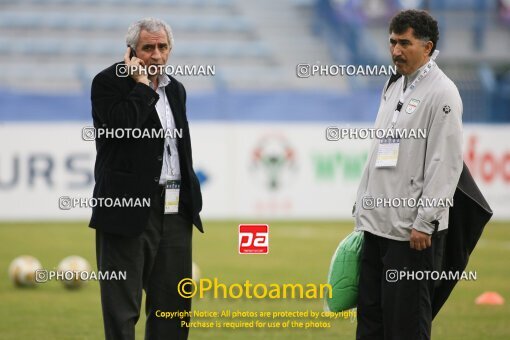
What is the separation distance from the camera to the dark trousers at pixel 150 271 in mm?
6008

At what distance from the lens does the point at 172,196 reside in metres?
6.20

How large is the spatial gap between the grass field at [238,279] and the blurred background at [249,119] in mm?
50

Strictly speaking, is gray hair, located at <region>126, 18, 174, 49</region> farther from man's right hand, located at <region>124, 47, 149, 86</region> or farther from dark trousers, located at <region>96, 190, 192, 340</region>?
dark trousers, located at <region>96, 190, 192, 340</region>

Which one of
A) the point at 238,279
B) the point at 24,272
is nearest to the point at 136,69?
the point at 24,272

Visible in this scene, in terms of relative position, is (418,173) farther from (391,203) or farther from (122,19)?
(122,19)

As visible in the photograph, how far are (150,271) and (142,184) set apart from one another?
0.55 m

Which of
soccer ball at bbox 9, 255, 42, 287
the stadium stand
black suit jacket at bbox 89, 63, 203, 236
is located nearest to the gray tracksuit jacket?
black suit jacket at bbox 89, 63, 203, 236

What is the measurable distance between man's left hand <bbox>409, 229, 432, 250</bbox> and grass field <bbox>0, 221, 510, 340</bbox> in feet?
9.89

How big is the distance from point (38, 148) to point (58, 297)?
28.9 ft

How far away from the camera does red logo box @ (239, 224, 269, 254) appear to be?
23.1 feet

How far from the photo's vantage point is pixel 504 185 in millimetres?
21344

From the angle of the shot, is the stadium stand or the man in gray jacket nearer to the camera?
the man in gray jacket

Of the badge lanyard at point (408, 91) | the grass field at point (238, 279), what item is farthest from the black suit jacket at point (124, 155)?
the grass field at point (238, 279)

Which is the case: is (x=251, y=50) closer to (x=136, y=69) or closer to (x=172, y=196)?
(x=172, y=196)
